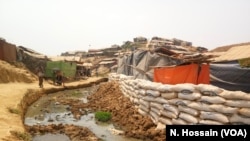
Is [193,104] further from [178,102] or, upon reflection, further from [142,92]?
[142,92]

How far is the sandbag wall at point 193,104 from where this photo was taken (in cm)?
538

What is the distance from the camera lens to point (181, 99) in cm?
705

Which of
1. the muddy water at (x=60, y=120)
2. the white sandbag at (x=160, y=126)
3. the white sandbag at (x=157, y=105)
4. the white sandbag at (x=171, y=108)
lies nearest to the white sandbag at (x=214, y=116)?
the white sandbag at (x=171, y=108)

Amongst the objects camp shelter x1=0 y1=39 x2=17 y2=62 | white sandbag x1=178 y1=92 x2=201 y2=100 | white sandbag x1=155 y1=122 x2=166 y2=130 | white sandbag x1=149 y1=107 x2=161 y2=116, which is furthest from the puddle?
camp shelter x1=0 y1=39 x2=17 y2=62

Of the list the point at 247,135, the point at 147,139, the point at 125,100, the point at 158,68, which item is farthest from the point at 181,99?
the point at 125,100

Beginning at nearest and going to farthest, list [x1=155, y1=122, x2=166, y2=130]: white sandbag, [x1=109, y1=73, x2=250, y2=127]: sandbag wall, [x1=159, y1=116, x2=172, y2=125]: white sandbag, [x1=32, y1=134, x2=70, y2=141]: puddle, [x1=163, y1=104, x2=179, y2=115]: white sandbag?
[x1=109, y1=73, x2=250, y2=127]: sandbag wall < [x1=163, y1=104, x2=179, y2=115]: white sandbag < [x1=159, y1=116, x2=172, y2=125]: white sandbag < [x1=155, y1=122, x2=166, y2=130]: white sandbag < [x1=32, y1=134, x2=70, y2=141]: puddle

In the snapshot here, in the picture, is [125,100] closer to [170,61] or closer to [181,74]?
[170,61]

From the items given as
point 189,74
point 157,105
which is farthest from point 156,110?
point 189,74

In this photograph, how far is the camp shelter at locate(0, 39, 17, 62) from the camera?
22.3 meters

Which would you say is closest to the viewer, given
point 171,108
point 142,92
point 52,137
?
point 171,108

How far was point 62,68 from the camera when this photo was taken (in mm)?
27000

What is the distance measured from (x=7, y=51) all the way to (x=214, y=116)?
20455mm

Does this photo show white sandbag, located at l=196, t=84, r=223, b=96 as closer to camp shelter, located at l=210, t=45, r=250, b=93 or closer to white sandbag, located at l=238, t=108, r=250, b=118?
white sandbag, located at l=238, t=108, r=250, b=118

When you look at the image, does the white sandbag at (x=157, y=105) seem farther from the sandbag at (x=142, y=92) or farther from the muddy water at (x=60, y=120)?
the muddy water at (x=60, y=120)
